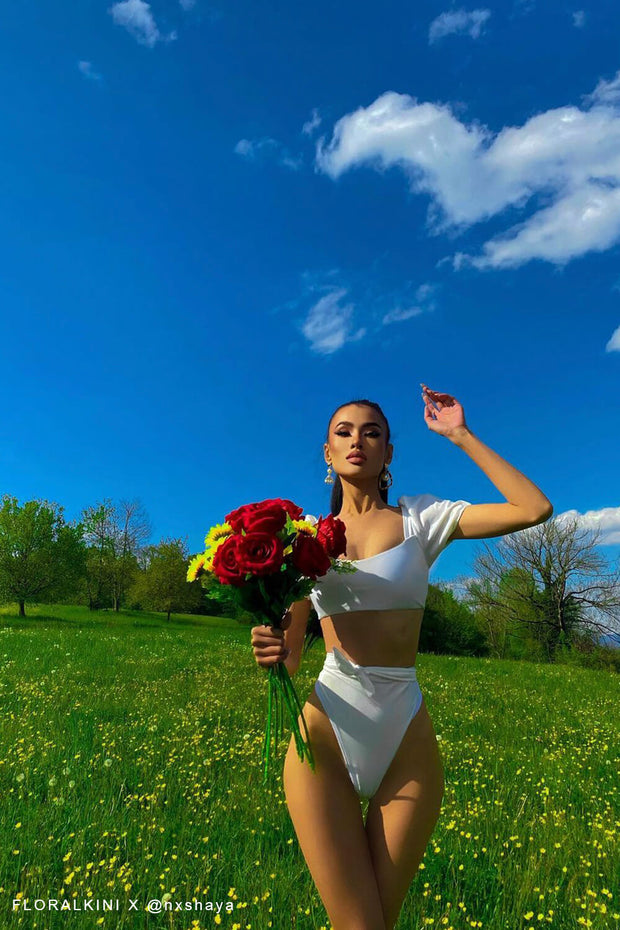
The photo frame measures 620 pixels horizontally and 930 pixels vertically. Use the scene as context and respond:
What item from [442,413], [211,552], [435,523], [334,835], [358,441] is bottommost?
[334,835]

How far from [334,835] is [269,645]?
0.91 meters

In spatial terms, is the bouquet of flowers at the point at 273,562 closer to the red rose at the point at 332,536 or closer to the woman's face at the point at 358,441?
the red rose at the point at 332,536

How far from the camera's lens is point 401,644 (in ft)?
9.81

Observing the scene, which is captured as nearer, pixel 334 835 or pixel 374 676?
pixel 334 835

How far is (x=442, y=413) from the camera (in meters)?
3.49

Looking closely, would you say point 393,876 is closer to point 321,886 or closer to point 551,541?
point 321,886

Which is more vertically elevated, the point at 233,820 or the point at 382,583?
the point at 382,583

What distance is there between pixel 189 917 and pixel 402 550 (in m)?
3.23

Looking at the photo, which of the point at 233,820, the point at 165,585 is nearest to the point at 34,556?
the point at 165,585

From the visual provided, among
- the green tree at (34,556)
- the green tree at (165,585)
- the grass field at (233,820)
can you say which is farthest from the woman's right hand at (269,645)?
the green tree at (165,585)

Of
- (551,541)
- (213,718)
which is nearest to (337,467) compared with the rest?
(213,718)

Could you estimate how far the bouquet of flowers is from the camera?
8.60 ft

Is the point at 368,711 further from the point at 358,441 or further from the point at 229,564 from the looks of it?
the point at 358,441

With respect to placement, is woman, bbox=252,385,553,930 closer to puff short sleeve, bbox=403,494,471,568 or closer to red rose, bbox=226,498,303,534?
puff short sleeve, bbox=403,494,471,568
